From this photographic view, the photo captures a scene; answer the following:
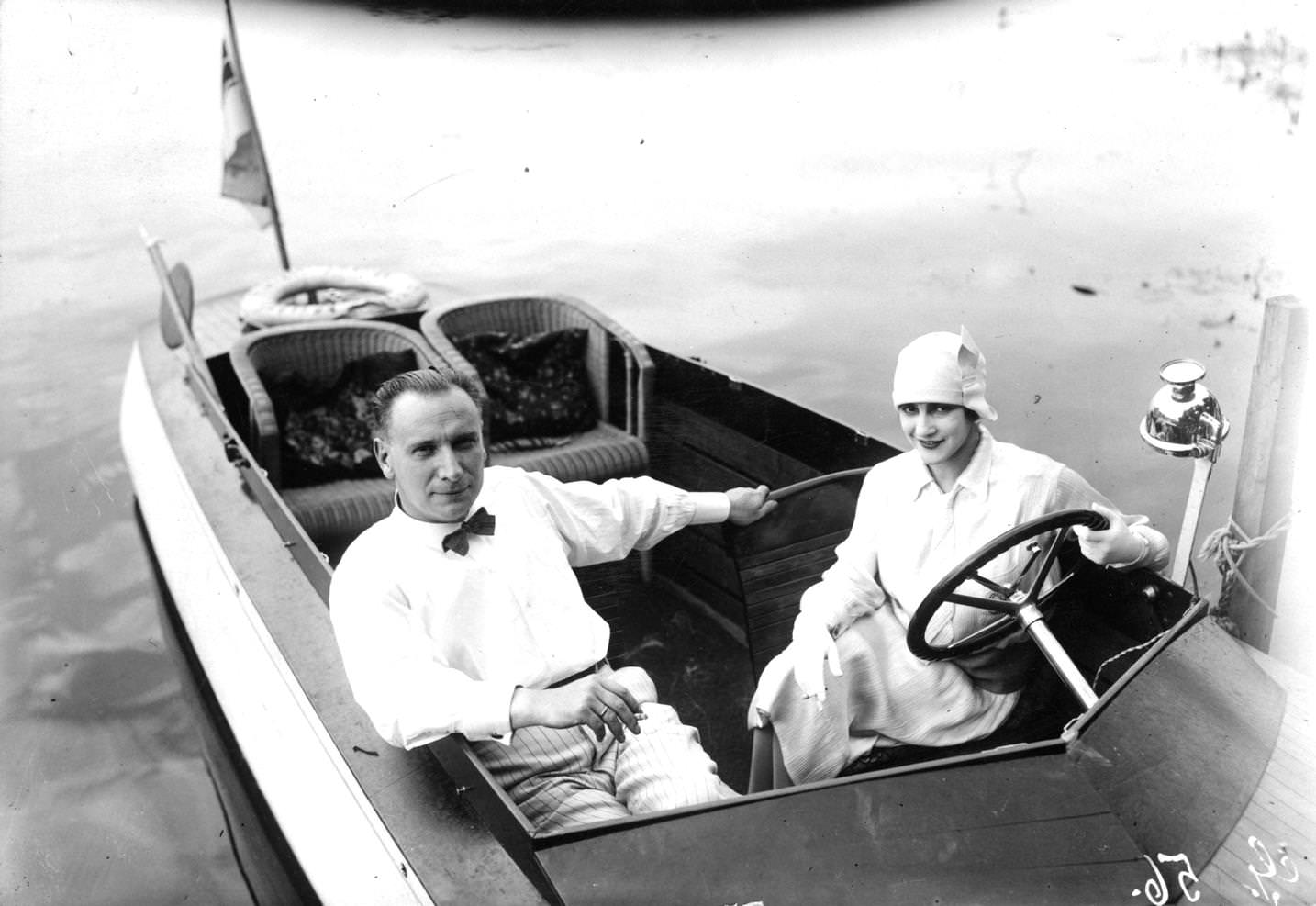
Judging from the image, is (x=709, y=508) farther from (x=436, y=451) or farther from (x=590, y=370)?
(x=590, y=370)

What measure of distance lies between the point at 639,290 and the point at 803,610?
922cm

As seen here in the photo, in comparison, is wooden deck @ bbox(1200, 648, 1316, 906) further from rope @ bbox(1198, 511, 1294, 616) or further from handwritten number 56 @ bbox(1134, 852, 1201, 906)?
rope @ bbox(1198, 511, 1294, 616)

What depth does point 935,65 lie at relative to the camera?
10.0 meters

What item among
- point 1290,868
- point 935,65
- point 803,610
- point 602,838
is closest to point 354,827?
point 602,838

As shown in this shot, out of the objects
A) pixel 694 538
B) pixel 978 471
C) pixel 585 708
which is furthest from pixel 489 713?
pixel 694 538

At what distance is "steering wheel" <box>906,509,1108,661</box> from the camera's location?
2.29 m

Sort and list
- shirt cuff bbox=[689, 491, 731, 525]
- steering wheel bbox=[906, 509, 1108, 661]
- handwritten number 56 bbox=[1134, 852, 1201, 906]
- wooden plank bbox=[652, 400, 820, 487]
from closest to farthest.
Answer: handwritten number 56 bbox=[1134, 852, 1201, 906] → steering wheel bbox=[906, 509, 1108, 661] → shirt cuff bbox=[689, 491, 731, 525] → wooden plank bbox=[652, 400, 820, 487]

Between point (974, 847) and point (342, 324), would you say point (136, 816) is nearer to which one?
point (342, 324)

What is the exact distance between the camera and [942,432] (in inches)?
95.5

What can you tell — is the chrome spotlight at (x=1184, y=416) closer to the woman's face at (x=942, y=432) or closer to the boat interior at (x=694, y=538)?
the boat interior at (x=694, y=538)

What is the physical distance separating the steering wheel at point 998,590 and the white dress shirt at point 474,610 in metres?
0.70

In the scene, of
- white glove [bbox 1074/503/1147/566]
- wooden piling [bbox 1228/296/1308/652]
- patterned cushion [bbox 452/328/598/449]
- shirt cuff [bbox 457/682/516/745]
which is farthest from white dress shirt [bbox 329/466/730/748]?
wooden piling [bbox 1228/296/1308/652]

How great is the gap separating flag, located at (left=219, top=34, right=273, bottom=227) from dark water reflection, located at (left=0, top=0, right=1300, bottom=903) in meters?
0.36

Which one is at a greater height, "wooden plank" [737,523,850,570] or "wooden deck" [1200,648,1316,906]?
"wooden deck" [1200,648,1316,906]
